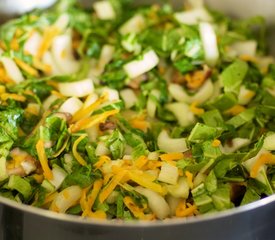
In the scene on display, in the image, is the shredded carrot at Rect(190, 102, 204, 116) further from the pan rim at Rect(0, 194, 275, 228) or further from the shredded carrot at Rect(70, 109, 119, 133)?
the pan rim at Rect(0, 194, 275, 228)

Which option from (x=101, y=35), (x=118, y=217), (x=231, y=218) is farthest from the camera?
(x=101, y=35)

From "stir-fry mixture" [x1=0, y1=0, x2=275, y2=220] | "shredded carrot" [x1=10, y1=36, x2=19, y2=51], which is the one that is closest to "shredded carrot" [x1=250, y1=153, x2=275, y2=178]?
"stir-fry mixture" [x1=0, y1=0, x2=275, y2=220]

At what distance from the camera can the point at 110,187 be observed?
140 cm

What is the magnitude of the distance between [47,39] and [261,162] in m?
0.88

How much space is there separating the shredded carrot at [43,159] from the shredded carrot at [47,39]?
49cm

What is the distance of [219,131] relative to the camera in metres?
1.54

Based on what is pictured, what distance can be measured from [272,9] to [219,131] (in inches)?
28.0

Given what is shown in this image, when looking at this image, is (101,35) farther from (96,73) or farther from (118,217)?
(118,217)

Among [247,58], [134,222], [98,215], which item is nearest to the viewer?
[134,222]

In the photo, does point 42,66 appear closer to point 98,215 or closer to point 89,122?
point 89,122

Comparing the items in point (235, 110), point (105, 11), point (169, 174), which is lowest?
point (235, 110)

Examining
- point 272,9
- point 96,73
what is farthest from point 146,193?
point 272,9

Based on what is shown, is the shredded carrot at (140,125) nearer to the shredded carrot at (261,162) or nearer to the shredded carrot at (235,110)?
the shredded carrot at (235,110)

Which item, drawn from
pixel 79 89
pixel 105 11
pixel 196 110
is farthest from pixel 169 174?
pixel 105 11
